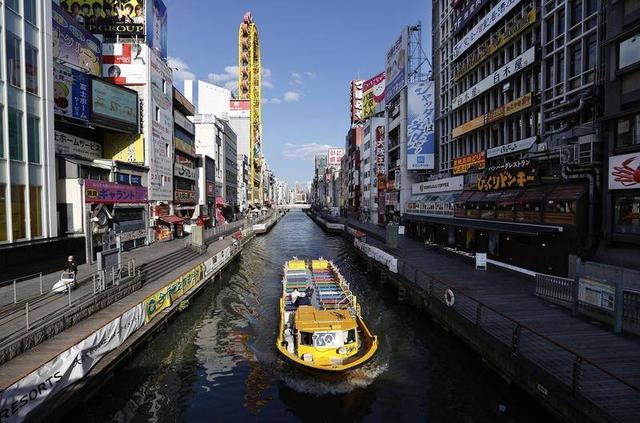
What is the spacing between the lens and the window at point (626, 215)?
870 inches

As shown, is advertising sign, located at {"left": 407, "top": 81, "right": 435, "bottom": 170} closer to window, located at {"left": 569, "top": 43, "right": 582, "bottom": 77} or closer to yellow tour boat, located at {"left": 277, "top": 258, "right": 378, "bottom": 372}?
window, located at {"left": 569, "top": 43, "right": 582, "bottom": 77}

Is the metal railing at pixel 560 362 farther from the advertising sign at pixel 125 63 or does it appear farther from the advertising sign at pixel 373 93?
the advertising sign at pixel 373 93

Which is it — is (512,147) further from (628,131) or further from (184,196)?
(184,196)

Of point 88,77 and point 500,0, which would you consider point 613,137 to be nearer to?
point 500,0

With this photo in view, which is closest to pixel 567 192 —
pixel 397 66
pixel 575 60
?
pixel 575 60

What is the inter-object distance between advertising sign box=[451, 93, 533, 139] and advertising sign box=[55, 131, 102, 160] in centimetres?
4031

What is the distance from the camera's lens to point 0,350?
1302 centimetres

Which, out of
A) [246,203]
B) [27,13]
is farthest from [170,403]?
[246,203]

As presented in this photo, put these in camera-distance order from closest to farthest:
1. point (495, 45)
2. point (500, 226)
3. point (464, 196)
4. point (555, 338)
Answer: point (555, 338) → point (500, 226) → point (495, 45) → point (464, 196)

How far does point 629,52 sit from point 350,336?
2247 cm

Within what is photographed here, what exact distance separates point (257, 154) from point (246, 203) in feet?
128

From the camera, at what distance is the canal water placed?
1378 centimetres

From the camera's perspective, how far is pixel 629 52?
2234 cm

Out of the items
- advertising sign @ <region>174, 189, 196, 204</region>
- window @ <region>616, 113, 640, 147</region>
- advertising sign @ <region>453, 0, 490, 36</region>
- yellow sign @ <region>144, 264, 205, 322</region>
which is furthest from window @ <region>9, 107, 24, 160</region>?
advertising sign @ <region>453, 0, 490, 36</region>
